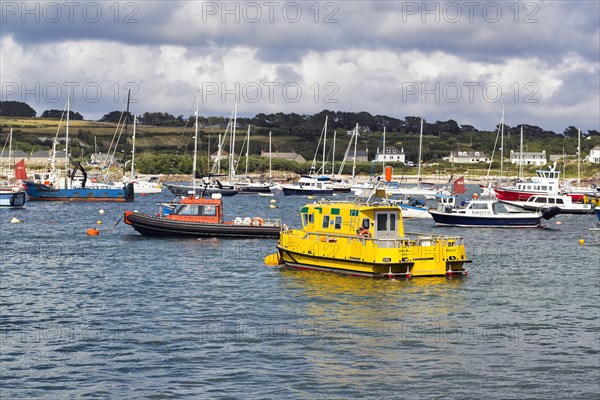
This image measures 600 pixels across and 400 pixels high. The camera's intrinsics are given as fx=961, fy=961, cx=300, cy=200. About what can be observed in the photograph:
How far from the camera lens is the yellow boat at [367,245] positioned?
38781 mm

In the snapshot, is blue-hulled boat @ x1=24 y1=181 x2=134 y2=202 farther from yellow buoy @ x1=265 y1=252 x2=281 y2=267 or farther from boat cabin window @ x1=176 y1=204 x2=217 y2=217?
yellow buoy @ x1=265 y1=252 x2=281 y2=267

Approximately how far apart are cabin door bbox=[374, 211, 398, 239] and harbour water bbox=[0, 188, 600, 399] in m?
2.44

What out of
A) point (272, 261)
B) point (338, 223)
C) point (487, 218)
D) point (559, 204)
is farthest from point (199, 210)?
point (559, 204)

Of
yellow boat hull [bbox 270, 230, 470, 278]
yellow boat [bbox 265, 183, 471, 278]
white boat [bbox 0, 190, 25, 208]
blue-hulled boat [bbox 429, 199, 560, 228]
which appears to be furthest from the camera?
white boat [bbox 0, 190, 25, 208]

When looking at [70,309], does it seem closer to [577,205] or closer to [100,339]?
[100,339]

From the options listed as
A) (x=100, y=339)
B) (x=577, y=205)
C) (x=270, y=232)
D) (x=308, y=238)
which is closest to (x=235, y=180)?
(x=577, y=205)

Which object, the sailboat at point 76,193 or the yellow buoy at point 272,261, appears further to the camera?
the sailboat at point 76,193

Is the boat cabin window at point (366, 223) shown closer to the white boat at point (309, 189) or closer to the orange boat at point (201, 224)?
the orange boat at point (201, 224)

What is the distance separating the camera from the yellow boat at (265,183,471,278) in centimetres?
3878

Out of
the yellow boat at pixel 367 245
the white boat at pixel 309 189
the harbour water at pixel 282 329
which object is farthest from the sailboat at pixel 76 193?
the yellow boat at pixel 367 245

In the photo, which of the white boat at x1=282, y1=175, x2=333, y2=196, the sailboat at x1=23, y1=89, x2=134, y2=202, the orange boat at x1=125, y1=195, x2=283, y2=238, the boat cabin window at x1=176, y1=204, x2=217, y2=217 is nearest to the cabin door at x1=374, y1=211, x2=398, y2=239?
the orange boat at x1=125, y1=195, x2=283, y2=238

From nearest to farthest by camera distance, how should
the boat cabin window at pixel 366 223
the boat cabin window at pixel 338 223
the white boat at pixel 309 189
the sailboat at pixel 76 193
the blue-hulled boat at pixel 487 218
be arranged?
1. the boat cabin window at pixel 366 223
2. the boat cabin window at pixel 338 223
3. the blue-hulled boat at pixel 487 218
4. the sailboat at pixel 76 193
5. the white boat at pixel 309 189

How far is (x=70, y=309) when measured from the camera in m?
33.8

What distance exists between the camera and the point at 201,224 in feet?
182
